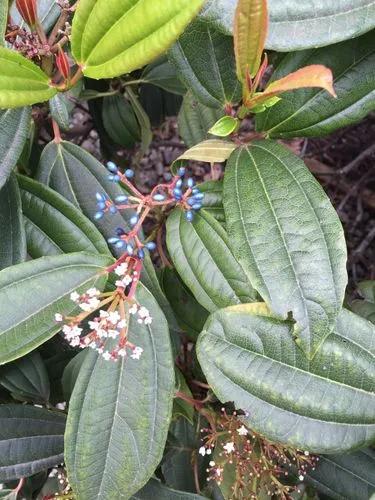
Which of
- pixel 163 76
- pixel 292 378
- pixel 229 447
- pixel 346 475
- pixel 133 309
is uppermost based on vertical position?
pixel 163 76

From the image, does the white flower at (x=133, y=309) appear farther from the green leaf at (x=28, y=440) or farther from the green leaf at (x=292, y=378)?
the green leaf at (x=28, y=440)

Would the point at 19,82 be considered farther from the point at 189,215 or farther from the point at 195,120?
the point at 195,120

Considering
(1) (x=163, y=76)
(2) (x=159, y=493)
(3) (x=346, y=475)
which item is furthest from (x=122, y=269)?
(1) (x=163, y=76)

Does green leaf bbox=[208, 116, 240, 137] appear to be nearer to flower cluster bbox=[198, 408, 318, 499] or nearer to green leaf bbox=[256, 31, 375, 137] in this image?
green leaf bbox=[256, 31, 375, 137]

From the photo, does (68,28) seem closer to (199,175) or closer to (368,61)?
(368,61)

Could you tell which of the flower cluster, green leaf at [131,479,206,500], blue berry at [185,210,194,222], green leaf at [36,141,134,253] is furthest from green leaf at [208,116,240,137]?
green leaf at [131,479,206,500]

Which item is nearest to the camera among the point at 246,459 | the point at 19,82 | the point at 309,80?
the point at 309,80

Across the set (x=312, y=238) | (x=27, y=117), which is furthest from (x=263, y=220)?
(x=27, y=117)

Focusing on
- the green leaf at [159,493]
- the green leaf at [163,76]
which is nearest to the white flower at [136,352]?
the green leaf at [159,493]
